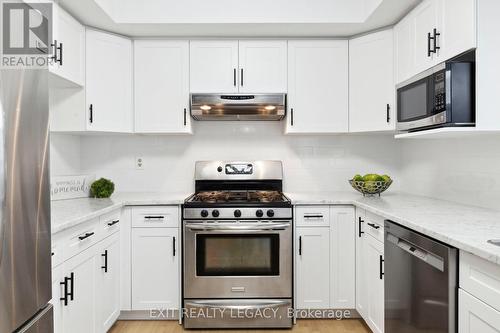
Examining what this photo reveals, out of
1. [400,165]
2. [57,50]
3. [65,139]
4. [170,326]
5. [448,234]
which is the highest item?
[57,50]

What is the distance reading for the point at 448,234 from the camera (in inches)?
55.3

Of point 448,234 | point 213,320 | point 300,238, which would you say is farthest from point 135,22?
point 448,234

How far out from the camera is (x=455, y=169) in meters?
2.46

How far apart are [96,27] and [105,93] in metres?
0.52

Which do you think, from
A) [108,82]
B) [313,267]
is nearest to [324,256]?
[313,267]

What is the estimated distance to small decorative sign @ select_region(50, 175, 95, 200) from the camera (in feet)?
8.47

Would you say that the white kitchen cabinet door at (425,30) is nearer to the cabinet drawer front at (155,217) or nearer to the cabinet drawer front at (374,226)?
the cabinet drawer front at (374,226)

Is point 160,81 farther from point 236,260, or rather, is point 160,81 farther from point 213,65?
point 236,260

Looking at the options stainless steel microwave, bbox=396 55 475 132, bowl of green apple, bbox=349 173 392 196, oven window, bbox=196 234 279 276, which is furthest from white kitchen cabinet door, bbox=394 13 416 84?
oven window, bbox=196 234 279 276

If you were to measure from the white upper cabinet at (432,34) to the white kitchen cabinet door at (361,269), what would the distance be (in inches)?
44.0

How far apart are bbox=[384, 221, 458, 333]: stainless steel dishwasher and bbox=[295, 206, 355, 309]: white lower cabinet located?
587mm

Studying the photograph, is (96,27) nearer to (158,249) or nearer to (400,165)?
(158,249)

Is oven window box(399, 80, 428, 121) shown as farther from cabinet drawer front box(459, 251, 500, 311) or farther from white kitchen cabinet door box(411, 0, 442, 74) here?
cabinet drawer front box(459, 251, 500, 311)

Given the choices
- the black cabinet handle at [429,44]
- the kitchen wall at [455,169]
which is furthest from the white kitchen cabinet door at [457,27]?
the kitchen wall at [455,169]
